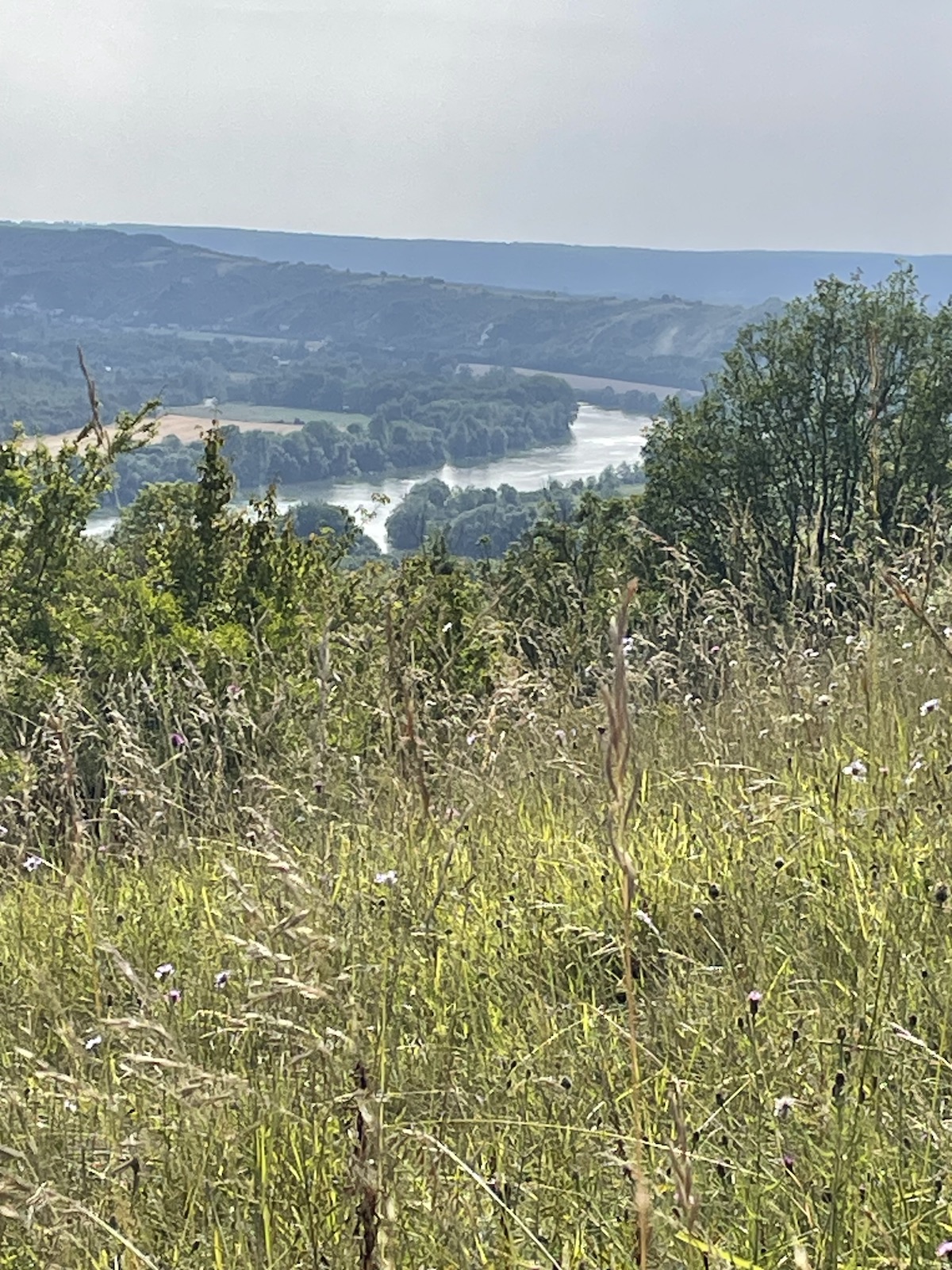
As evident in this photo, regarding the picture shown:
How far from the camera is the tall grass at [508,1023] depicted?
1.40 m

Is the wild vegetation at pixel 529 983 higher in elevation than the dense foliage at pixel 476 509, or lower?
higher

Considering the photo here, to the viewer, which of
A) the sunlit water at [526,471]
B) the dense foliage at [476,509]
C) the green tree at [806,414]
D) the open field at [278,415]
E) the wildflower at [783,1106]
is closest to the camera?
the wildflower at [783,1106]

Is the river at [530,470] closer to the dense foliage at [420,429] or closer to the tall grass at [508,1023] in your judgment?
the dense foliage at [420,429]

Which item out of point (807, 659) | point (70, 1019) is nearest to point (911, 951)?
point (70, 1019)

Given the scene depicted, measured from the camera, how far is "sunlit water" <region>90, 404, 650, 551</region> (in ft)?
413

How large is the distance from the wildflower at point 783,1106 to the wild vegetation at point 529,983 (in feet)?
0.07

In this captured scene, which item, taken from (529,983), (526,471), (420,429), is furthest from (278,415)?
(529,983)

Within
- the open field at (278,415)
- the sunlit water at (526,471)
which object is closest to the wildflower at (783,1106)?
the sunlit water at (526,471)

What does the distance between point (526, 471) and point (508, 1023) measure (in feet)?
472

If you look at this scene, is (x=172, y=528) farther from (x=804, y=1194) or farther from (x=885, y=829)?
(x=804, y=1194)

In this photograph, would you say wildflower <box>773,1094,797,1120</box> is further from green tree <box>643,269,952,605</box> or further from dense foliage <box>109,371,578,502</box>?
dense foliage <box>109,371,578,502</box>

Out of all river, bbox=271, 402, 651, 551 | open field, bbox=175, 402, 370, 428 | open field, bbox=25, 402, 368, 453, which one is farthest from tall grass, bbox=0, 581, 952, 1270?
open field, bbox=175, 402, 370, 428

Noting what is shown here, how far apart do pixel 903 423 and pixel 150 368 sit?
175665 millimetres

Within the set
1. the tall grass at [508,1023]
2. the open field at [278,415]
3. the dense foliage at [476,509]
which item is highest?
the open field at [278,415]
